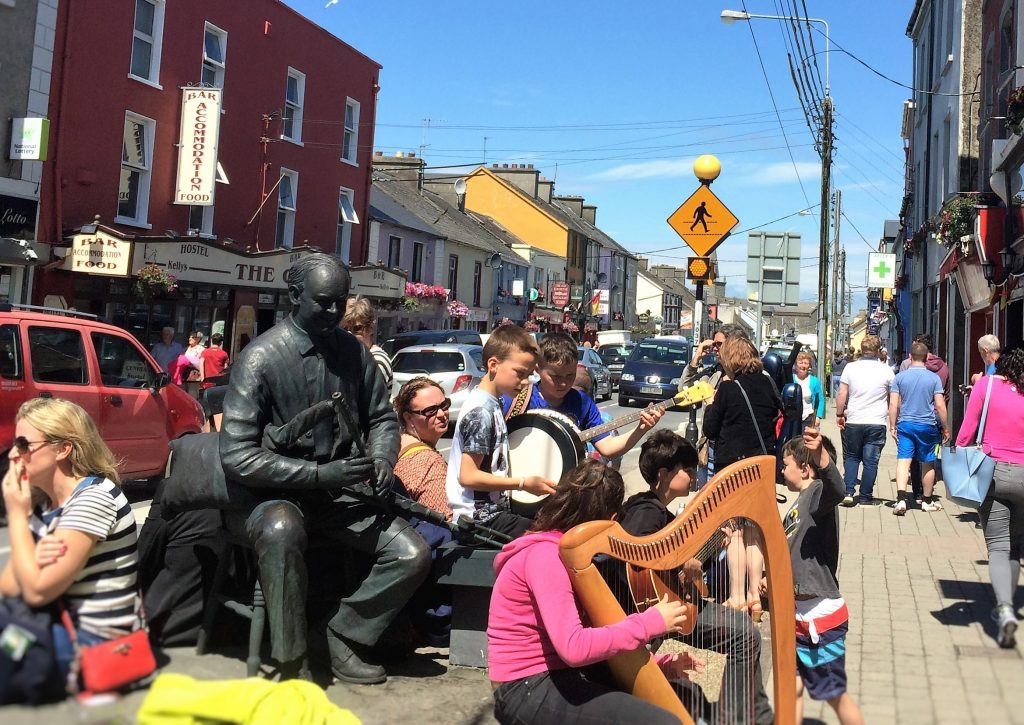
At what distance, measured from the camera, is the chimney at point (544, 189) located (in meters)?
66.9

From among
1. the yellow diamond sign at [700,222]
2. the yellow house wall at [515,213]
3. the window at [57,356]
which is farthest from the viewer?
the yellow house wall at [515,213]

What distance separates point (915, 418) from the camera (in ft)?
34.6

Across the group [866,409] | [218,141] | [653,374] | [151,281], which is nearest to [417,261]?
[653,374]

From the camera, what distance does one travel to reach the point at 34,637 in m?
2.04

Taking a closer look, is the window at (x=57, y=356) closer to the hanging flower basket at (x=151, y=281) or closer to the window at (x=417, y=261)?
the hanging flower basket at (x=151, y=281)

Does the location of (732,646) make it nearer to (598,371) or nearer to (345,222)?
(598,371)

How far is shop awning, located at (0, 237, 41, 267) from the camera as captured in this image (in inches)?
637

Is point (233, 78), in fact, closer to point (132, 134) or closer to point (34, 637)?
point (132, 134)

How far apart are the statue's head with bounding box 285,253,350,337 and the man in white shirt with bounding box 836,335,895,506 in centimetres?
761

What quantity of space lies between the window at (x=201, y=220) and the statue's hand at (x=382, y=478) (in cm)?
1878

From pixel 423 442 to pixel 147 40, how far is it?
17.7 meters

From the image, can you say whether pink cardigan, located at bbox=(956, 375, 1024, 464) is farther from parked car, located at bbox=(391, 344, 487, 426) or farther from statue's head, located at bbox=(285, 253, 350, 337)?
parked car, located at bbox=(391, 344, 487, 426)

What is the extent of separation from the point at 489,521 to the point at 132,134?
17.6m

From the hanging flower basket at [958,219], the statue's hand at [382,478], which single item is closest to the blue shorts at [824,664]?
the statue's hand at [382,478]
